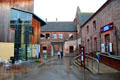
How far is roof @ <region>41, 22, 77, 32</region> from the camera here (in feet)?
98.6

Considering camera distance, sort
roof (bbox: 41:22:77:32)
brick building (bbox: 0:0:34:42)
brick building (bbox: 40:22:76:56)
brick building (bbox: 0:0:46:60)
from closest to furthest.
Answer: brick building (bbox: 0:0:34:42) < brick building (bbox: 0:0:46:60) < brick building (bbox: 40:22:76:56) < roof (bbox: 41:22:77:32)

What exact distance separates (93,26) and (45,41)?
16.2 metres

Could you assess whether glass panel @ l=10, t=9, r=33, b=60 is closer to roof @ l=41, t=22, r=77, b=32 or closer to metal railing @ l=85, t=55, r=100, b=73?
metal railing @ l=85, t=55, r=100, b=73

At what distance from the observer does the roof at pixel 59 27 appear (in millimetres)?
30047

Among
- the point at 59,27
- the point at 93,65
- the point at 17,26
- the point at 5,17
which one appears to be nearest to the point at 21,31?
the point at 17,26

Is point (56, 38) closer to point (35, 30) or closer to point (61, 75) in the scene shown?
point (35, 30)

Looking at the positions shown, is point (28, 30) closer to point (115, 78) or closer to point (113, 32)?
point (113, 32)

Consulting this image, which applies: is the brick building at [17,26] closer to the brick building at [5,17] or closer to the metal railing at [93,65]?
the brick building at [5,17]

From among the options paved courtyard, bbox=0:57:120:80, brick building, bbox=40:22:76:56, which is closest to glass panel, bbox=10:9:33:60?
paved courtyard, bbox=0:57:120:80

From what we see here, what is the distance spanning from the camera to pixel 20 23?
47.3 ft

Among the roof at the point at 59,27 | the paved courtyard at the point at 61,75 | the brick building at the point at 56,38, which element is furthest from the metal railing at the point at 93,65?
the roof at the point at 59,27

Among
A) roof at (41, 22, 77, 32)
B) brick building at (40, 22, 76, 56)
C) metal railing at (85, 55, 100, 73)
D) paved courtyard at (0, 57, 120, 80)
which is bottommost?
paved courtyard at (0, 57, 120, 80)

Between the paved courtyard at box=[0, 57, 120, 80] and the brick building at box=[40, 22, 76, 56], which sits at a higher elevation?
the brick building at box=[40, 22, 76, 56]

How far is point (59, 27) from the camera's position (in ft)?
103
